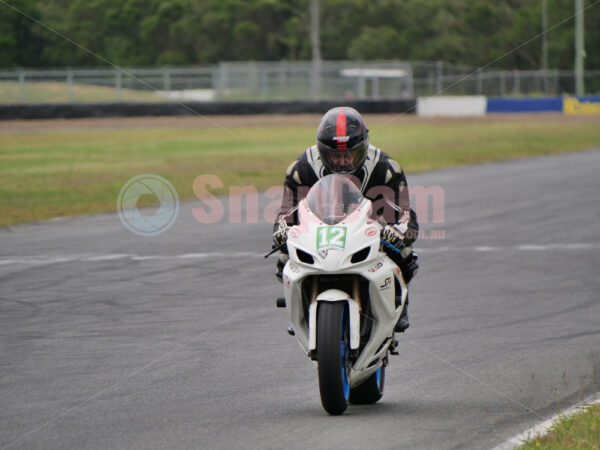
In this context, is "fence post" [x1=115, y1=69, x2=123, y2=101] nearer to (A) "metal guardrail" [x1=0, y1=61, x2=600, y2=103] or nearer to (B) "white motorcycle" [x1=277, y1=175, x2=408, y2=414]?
(A) "metal guardrail" [x1=0, y1=61, x2=600, y2=103]

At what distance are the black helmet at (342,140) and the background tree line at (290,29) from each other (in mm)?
75437

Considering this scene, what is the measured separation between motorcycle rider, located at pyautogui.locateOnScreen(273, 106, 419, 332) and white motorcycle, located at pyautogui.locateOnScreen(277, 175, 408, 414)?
0.17m

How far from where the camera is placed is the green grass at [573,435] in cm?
472

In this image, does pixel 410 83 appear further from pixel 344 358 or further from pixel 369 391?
pixel 344 358

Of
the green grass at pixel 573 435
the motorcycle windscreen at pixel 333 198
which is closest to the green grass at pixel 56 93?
the motorcycle windscreen at pixel 333 198

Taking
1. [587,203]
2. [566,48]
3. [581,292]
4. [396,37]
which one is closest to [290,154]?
[587,203]

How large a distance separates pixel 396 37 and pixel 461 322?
254ft

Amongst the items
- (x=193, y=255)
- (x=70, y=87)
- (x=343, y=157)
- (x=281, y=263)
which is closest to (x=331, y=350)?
(x=281, y=263)

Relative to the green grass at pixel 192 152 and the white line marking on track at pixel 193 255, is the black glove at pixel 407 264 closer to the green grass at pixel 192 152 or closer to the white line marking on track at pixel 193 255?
the white line marking on track at pixel 193 255

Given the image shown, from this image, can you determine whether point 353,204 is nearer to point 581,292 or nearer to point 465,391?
point 465,391

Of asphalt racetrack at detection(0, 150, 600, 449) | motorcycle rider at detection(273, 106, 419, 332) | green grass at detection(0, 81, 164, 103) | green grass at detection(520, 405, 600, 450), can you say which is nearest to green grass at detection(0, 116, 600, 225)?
asphalt racetrack at detection(0, 150, 600, 449)

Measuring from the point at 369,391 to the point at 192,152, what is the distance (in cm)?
2436
